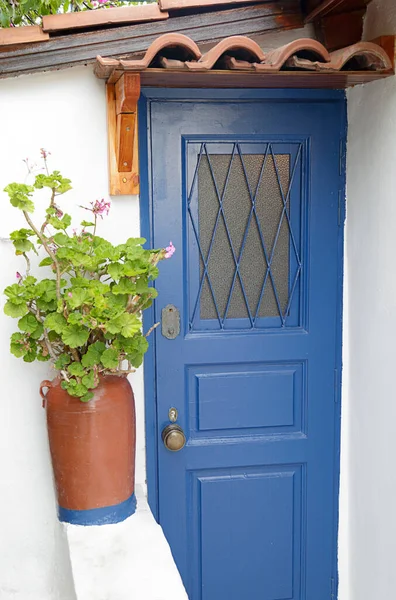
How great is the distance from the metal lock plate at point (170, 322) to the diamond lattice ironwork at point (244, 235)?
75 millimetres

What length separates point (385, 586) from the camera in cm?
301

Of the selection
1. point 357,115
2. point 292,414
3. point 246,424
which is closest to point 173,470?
point 246,424

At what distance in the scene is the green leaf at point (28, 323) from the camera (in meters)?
2.63

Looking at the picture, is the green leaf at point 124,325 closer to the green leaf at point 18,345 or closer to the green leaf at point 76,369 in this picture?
the green leaf at point 76,369

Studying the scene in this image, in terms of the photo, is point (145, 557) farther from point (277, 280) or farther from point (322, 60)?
point (322, 60)

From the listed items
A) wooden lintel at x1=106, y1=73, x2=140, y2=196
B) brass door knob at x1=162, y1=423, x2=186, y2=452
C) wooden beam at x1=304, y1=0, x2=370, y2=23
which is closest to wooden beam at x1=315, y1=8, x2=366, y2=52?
wooden beam at x1=304, y1=0, x2=370, y2=23

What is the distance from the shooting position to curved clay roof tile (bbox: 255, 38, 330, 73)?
2482 mm

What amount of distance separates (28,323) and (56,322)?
0.14m

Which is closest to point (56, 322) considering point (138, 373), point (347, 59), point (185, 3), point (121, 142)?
point (138, 373)

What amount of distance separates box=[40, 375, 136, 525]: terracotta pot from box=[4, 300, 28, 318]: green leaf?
1.14 ft

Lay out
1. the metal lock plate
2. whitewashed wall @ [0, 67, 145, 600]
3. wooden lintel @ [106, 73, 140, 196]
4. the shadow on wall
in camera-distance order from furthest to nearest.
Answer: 1. the metal lock plate
2. the shadow on wall
3. whitewashed wall @ [0, 67, 145, 600]
4. wooden lintel @ [106, 73, 140, 196]

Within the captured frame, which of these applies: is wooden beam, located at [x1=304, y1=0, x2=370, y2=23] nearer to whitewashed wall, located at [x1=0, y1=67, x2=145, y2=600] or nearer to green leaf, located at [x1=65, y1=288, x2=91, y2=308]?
whitewashed wall, located at [x1=0, y1=67, x2=145, y2=600]

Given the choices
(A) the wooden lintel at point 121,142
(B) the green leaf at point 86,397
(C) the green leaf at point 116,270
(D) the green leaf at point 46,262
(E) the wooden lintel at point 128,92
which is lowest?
(B) the green leaf at point 86,397

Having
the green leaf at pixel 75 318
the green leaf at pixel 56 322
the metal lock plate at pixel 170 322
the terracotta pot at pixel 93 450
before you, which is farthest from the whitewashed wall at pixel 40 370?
the green leaf at pixel 75 318
